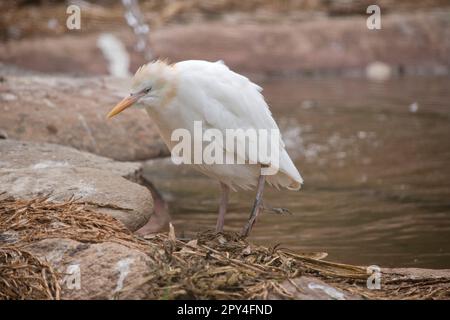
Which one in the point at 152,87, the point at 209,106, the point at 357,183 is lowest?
the point at 357,183

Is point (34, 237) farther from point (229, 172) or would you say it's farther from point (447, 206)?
point (447, 206)

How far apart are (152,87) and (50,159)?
A: 1110mm

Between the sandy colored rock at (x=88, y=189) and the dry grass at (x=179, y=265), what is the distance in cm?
14

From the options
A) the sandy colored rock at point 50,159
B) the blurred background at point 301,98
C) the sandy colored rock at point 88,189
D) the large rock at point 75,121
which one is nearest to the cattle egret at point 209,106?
the sandy colored rock at point 88,189

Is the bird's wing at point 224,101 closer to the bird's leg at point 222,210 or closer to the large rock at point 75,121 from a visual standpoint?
the bird's leg at point 222,210

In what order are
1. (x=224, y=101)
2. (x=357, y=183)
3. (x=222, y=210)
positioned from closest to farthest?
(x=224, y=101) < (x=222, y=210) < (x=357, y=183)

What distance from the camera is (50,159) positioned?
18.4 feet

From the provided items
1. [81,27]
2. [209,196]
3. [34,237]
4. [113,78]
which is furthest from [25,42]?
[34,237]

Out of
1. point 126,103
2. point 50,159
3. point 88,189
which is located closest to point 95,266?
point 88,189

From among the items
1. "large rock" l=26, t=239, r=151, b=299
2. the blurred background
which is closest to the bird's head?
"large rock" l=26, t=239, r=151, b=299

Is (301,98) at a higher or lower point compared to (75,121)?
lower

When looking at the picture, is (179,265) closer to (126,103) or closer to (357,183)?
(126,103)

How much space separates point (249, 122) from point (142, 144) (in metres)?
2.13

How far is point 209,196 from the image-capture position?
25.3 ft
